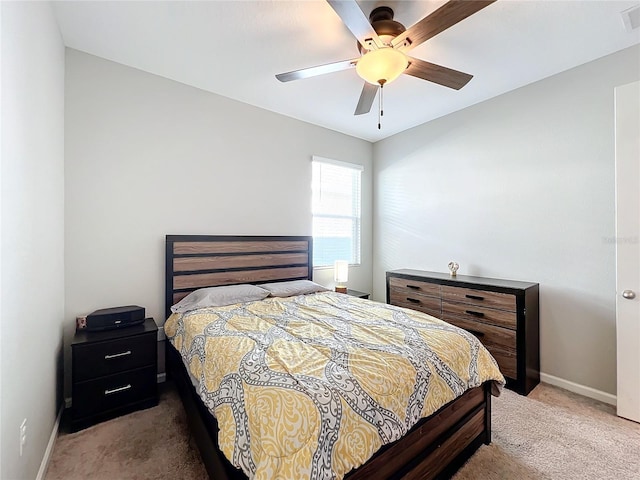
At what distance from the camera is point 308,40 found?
2.22m

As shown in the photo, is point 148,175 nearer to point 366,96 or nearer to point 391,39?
point 366,96

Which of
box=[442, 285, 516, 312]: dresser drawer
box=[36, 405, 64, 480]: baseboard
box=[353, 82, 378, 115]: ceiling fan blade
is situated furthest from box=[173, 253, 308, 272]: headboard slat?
box=[353, 82, 378, 115]: ceiling fan blade

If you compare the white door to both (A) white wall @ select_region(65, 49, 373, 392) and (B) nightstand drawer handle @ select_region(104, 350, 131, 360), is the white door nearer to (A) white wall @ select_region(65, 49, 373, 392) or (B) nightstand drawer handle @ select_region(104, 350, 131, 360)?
(A) white wall @ select_region(65, 49, 373, 392)

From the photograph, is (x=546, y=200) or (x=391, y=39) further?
(x=546, y=200)

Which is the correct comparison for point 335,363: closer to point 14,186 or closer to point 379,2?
point 14,186

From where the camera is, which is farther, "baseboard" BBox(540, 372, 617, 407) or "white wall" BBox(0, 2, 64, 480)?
"baseboard" BBox(540, 372, 617, 407)

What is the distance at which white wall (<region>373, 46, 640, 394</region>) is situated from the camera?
2.47 metres

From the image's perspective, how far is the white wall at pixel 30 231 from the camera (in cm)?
123

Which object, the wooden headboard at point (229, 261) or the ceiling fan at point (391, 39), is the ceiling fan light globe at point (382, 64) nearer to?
the ceiling fan at point (391, 39)

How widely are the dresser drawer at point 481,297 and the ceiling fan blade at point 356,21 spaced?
2.36 metres

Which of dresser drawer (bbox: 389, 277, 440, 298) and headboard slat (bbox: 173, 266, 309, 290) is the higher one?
headboard slat (bbox: 173, 266, 309, 290)

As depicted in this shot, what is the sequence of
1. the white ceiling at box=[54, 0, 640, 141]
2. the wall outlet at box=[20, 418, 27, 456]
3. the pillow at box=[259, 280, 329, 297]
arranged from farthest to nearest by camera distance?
the pillow at box=[259, 280, 329, 297] < the white ceiling at box=[54, 0, 640, 141] < the wall outlet at box=[20, 418, 27, 456]

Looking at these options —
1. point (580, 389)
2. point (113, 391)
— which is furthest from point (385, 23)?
point (580, 389)

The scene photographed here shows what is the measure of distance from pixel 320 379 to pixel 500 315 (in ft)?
7.25
